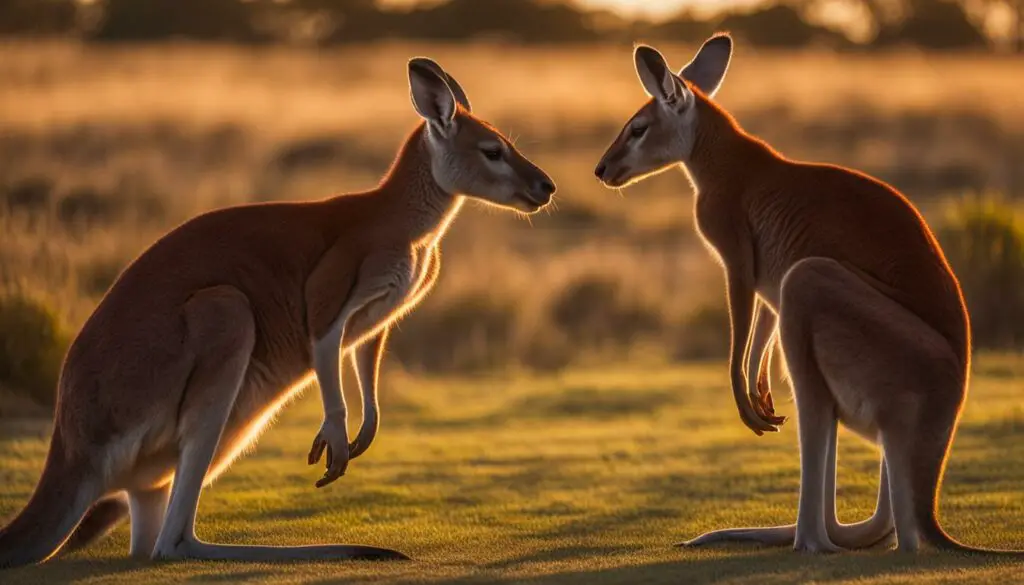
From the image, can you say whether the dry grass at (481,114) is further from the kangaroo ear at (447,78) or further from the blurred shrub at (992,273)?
the blurred shrub at (992,273)

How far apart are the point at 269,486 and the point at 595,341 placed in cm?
981

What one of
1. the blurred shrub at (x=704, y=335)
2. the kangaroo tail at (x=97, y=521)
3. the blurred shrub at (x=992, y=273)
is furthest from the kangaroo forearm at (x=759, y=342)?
the blurred shrub at (x=704, y=335)

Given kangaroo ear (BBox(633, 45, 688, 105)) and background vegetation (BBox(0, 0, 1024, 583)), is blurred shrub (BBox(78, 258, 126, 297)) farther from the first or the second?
kangaroo ear (BBox(633, 45, 688, 105))

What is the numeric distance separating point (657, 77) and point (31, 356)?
287 inches

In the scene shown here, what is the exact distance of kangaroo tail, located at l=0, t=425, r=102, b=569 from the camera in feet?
26.7

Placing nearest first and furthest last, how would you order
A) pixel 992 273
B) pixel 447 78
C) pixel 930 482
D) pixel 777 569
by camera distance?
pixel 777 569 → pixel 930 482 → pixel 447 78 → pixel 992 273

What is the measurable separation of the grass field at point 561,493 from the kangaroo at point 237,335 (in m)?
0.29

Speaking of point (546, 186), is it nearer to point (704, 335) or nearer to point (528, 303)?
point (704, 335)

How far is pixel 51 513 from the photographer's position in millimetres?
8164

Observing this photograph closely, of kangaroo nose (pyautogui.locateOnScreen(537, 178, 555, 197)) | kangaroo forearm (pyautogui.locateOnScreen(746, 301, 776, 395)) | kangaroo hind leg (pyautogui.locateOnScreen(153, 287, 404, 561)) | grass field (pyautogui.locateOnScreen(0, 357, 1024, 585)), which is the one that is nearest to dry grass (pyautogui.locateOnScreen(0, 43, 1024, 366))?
grass field (pyautogui.locateOnScreen(0, 357, 1024, 585))

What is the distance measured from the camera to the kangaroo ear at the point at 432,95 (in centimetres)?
914

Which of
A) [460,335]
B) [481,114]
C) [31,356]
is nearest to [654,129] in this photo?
[31,356]

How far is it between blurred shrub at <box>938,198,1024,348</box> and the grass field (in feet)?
5.91

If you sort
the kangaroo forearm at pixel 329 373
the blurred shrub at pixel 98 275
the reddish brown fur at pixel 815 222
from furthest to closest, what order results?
1. the blurred shrub at pixel 98 275
2. the kangaroo forearm at pixel 329 373
3. the reddish brown fur at pixel 815 222
